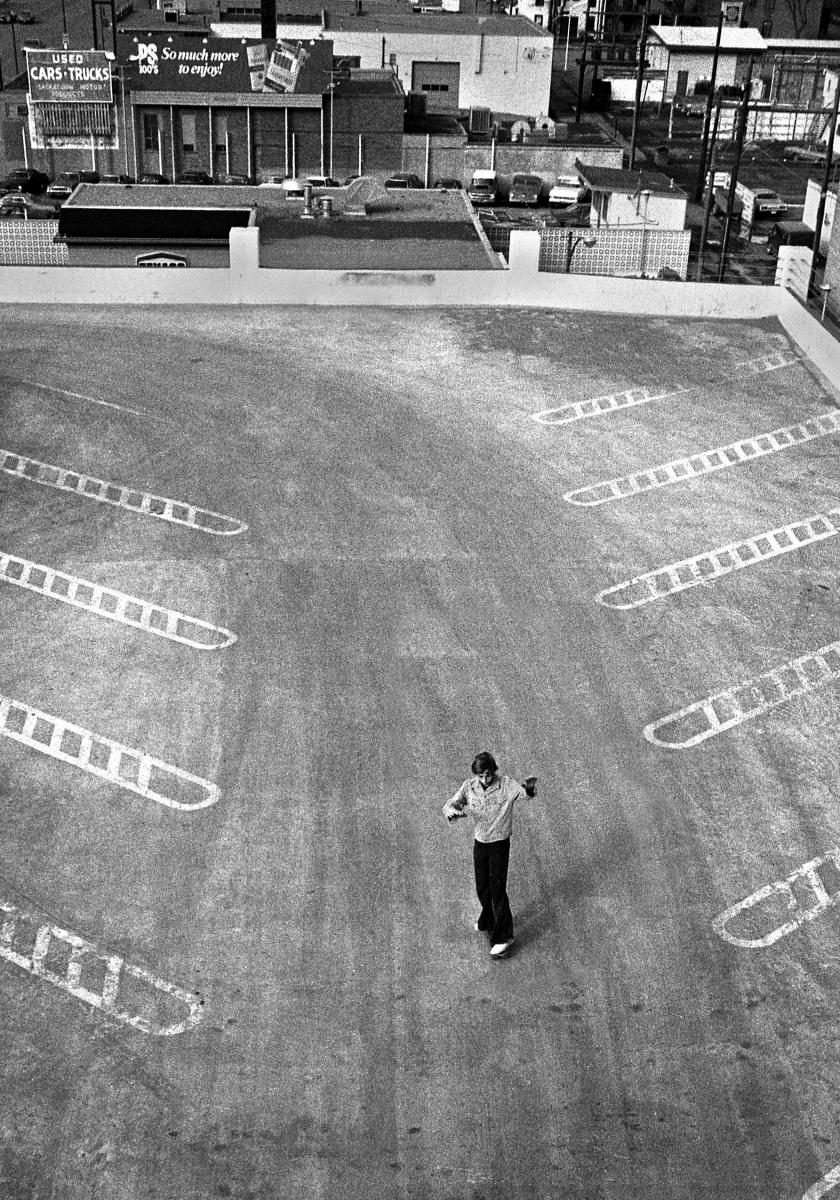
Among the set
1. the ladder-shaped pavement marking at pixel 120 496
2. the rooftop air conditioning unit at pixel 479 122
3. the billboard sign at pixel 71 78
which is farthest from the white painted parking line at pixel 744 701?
the rooftop air conditioning unit at pixel 479 122

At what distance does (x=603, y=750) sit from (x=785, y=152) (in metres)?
73.4

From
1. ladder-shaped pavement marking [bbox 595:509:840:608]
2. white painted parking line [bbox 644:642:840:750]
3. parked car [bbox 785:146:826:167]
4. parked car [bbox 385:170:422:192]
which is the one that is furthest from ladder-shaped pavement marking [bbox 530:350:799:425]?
parked car [bbox 785:146:826:167]

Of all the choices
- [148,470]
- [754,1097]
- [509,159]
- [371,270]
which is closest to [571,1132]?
[754,1097]

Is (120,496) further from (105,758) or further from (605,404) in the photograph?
(605,404)

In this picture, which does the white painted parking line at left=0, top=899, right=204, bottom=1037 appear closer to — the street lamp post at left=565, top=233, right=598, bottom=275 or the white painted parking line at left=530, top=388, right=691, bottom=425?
the white painted parking line at left=530, top=388, right=691, bottom=425

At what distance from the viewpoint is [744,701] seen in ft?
56.4

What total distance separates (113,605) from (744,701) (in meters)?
8.07

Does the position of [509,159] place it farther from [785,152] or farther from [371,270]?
[371,270]

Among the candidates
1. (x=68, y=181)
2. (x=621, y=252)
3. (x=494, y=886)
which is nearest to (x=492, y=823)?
(x=494, y=886)

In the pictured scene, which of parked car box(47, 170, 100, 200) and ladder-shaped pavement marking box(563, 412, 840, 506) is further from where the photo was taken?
parked car box(47, 170, 100, 200)

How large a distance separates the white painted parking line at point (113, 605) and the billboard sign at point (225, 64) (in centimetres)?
4761

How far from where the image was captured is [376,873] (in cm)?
1382

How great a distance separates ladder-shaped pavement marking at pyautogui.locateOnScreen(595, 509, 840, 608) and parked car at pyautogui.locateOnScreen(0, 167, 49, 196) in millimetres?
50368

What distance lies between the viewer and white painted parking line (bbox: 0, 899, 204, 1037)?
11891mm
